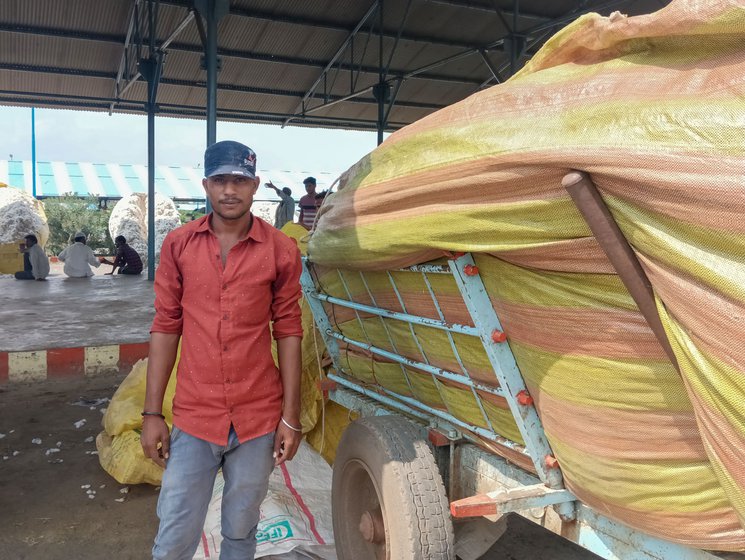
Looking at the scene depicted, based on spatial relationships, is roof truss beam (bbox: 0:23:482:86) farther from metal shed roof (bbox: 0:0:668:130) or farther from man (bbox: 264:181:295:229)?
man (bbox: 264:181:295:229)

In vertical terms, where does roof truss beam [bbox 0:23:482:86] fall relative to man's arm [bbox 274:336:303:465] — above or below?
above

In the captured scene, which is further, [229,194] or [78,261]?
[78,261]

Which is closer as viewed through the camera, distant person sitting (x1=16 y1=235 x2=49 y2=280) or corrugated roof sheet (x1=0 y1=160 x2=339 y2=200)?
distant person sitting (x1=16 y1=235 x2=49 y2=280)

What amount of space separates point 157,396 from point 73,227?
74.4 feet

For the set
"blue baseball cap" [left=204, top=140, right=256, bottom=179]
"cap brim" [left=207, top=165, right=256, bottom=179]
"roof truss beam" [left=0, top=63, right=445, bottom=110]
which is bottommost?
"cap brim" [left=207, top=165, right=256, bottom=179]

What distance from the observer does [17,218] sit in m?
17.2

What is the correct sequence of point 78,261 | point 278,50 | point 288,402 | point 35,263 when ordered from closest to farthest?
point 288,402 → point 278,50 → point 35,263 → point 78,261

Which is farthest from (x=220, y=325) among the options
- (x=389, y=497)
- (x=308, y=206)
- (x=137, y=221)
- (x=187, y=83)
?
(x=137, y=221)

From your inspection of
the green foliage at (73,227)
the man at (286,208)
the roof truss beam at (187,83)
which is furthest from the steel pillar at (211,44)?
the green foliage at (73,227)

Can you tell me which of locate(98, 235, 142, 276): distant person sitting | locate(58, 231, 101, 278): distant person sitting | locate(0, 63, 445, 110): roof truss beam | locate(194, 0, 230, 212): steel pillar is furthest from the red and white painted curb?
locate(98, 235, 142, 276): distant person sitting

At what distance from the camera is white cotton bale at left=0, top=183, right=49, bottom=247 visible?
672 inches

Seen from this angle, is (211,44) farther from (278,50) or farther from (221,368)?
(221,368)

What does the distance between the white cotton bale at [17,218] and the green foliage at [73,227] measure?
12.7 feet

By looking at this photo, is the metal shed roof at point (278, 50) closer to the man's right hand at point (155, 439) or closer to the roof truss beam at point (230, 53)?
the roof truss beam at point (230, 53)
